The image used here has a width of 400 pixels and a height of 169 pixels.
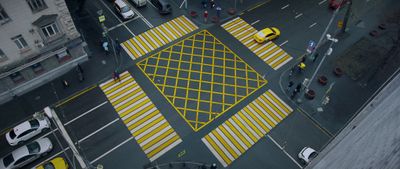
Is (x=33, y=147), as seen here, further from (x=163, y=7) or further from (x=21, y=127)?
(x=163, y=7)

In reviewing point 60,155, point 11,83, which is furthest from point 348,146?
point 11,83

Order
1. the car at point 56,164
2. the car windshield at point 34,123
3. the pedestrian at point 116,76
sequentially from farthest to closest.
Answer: the pedestrian at point 116,76
the car windshield at point 34,123
the car at point 56,164

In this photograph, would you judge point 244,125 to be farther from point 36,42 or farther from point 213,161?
point 36,42

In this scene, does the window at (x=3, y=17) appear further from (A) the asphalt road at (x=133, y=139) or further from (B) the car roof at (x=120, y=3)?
(B) the car roof at (x=120, y=3)

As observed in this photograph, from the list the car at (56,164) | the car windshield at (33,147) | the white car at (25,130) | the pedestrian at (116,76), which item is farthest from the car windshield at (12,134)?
the pedestrian at (116,76)

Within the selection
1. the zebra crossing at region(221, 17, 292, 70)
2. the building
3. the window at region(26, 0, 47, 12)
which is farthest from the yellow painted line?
the zebra crossing at region(221, 17, 292, 70)

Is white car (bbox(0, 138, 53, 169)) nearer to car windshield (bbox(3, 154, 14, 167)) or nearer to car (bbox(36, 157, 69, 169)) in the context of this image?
car windshield (bbox(3, 154, 14, 167))
